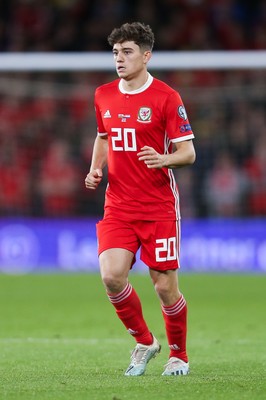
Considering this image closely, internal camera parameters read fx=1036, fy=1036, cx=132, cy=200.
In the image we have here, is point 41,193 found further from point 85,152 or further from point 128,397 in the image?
point 128,397

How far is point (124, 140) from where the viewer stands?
7.16 metres

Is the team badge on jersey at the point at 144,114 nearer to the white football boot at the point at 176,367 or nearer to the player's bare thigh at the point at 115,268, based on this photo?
the player's bare thigh at the point at 115,268

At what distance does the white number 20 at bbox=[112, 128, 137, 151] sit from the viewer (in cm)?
712

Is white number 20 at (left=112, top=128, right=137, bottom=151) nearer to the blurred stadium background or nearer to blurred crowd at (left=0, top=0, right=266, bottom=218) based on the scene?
the blurred stadium background

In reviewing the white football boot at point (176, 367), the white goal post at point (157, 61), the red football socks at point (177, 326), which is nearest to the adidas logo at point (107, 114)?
the red football socks at point (177, 326)

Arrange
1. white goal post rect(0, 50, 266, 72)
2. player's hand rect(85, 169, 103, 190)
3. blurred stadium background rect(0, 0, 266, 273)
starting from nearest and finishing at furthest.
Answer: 1. player's hand rect(85, 169, 103, 190)
2. white goal post rect(0, 50, 266, 72)
3. blurred stadium background rect(0, 0, 266, 273)

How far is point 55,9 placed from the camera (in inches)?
882

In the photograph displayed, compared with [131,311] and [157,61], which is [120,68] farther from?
[157,61]

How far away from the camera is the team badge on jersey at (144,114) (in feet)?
23.3

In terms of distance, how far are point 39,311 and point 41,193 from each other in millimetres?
6691

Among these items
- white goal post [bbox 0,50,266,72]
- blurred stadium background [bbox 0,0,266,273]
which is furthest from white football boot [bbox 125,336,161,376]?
blurred stadium background [bbox 0,0,266,273]

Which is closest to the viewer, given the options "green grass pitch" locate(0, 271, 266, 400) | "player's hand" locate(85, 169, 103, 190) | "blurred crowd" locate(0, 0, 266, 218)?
"green grass pitch" locate(0, 271, 266, 400)

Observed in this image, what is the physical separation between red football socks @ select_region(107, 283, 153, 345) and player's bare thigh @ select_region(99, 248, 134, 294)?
72mm

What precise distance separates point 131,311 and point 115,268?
0.39 meters
